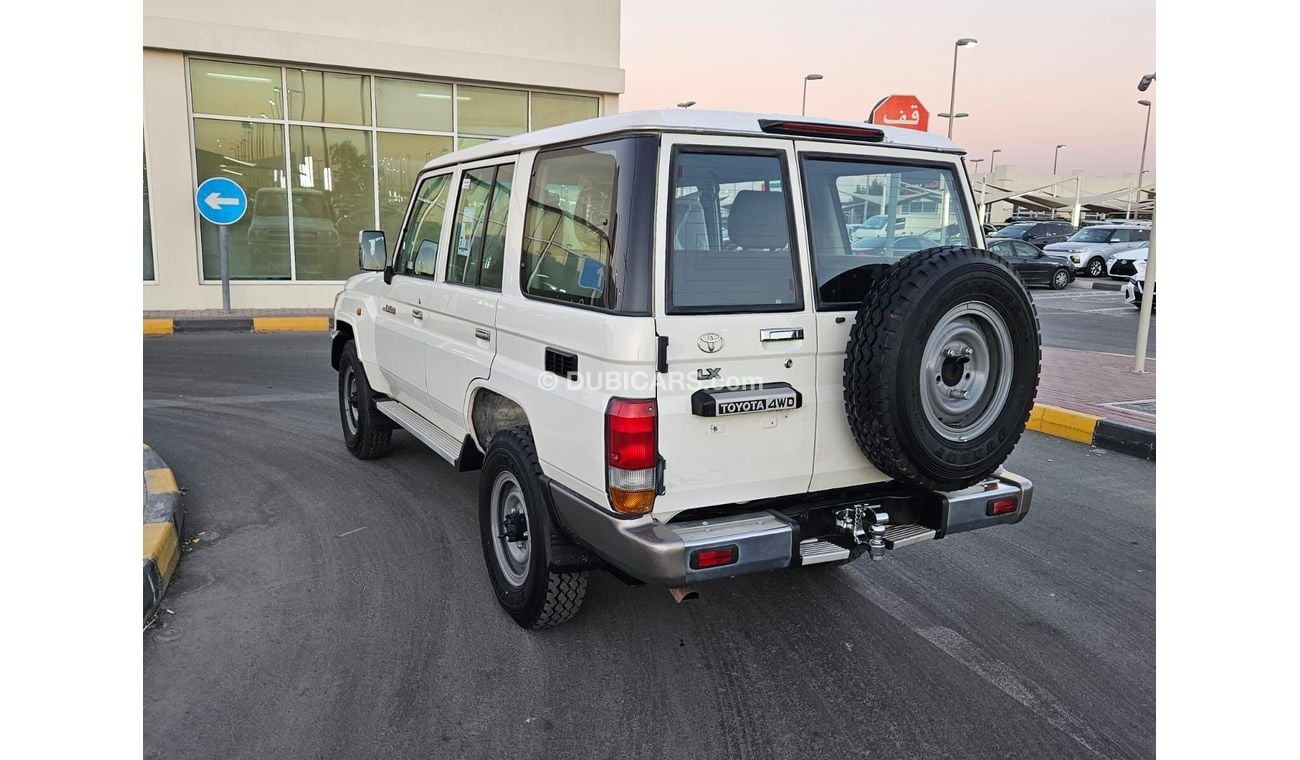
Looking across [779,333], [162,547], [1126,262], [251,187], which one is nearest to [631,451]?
[779,333]

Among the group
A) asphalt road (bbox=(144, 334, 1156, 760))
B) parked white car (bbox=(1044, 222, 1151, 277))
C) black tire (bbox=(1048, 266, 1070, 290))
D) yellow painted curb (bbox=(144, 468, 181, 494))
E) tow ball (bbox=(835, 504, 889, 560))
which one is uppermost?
parked white car (bbox=(1044, 222, 1151, 277))

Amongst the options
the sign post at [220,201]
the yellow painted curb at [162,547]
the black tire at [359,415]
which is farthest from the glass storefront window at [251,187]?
the yellow painted curb at [162,547]

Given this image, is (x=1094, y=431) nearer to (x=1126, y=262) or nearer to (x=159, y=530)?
(x=159, y=530)

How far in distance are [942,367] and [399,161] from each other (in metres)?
13.5

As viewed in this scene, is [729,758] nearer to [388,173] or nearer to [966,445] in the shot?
[966,445]

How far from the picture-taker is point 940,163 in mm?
3627

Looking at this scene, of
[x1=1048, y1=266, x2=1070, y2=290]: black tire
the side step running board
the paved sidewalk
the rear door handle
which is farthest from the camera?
[x1=1048, y1=266, x2=1070, y2=290]: black tire

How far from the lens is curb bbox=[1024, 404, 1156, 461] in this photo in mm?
6523

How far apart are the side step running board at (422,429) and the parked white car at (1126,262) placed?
823 inches

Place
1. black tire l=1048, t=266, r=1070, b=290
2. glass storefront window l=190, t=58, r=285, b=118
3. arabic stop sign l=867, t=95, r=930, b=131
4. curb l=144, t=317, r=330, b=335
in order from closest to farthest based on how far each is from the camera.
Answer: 1. arabic stop sign l=867, t=95, r=930, b=131
2. curb l=144, t=317, r=330, b=335
3. glass storefront window l=190, t=58, r=285, b=118
4. black tire l=1048, t=266, r=1070, b=290

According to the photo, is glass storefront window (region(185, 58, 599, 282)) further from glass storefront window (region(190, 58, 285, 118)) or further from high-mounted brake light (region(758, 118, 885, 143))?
high-mounted brake light (region(758, 118, 885, 143))

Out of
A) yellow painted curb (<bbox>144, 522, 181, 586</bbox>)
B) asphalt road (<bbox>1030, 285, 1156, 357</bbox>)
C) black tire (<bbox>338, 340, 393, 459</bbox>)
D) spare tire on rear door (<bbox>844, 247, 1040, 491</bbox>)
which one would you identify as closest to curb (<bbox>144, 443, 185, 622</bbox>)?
yellow painted curb (<bbox>144, 522, 181, 586</bbox>)

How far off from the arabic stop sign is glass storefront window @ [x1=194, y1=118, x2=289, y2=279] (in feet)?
34.2

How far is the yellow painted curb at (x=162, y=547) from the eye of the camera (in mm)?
3975
